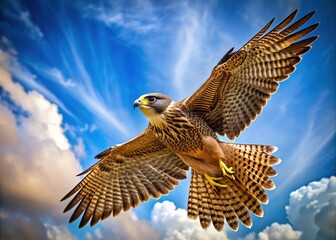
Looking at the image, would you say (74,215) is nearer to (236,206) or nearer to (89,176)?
(89,176)

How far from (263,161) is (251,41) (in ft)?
3.61

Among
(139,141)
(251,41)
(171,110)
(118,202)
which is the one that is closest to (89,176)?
(118,202)

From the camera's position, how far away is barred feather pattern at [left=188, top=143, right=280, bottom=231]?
332 cm

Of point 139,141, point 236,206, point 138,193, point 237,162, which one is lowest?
point 236,206

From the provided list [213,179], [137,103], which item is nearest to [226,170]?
[213,179]

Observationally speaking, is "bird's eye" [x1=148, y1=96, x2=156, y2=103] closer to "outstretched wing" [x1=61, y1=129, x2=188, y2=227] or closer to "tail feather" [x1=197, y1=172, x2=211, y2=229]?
"outstretched wing" [x1=61, y1=129, x2=188, y2=227]

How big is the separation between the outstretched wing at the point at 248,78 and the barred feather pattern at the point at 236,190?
0.30m

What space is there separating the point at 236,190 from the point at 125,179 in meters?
1.38

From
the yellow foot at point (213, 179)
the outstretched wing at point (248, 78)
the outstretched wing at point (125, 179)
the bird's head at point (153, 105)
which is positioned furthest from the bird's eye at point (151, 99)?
the yellow foot at point (213, 179)

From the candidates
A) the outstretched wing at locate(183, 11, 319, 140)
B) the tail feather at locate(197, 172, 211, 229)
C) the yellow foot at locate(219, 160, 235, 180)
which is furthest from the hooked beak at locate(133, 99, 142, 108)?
the tail feather at locate(197, 172, 211, 229)

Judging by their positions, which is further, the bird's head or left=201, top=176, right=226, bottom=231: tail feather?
left=201, top=176, right=226, bottom=231: tail feather

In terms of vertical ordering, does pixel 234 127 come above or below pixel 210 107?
below

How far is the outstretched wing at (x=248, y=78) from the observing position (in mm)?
3184

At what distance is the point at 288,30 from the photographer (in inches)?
123
